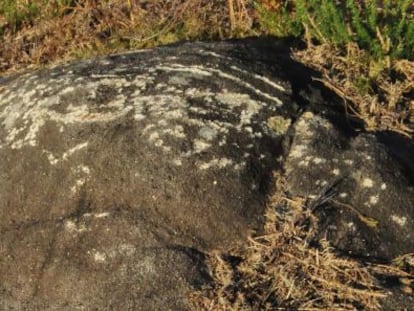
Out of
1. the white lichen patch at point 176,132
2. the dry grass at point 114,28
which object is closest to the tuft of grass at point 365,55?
the dry grass at point 114,28

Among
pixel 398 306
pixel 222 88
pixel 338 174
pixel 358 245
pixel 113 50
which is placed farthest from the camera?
pixel 113 50

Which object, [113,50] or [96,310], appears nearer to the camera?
[96,310]

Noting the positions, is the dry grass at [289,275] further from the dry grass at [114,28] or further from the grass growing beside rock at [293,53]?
the dry grass at [114,28]

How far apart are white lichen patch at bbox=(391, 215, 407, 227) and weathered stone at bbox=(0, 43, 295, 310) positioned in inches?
21.2

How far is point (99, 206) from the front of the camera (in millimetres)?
2871

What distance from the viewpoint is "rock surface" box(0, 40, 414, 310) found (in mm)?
2734

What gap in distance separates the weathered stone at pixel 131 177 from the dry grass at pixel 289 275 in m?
0.08

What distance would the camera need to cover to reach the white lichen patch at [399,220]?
9.23ft

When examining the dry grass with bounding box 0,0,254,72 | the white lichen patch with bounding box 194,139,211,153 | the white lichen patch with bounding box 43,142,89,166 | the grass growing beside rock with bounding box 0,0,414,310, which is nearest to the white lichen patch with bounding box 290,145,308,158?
the grass growing beside rock with bounding box 0,0,414,310

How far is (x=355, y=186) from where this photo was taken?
114 inches

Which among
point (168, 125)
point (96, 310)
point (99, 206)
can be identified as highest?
point (168, 125)

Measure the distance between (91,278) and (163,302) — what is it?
0.32 metres

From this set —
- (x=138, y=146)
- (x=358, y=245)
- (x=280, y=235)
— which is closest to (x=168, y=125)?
(x=138, y=146)

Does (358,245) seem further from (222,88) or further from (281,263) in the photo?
(222,88)
